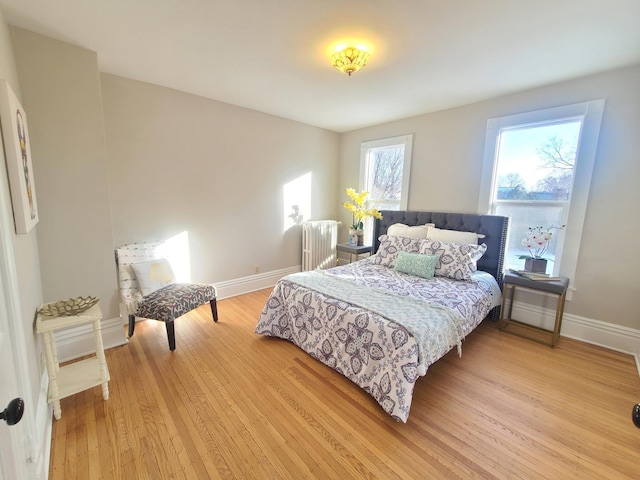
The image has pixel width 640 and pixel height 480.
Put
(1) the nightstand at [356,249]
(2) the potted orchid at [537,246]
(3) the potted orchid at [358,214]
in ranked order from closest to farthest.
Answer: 1. (2) the potted orchid at [537,246]
2. (1) the nightstand at [356,249]
3. (3) the potted orchid at [358,214]

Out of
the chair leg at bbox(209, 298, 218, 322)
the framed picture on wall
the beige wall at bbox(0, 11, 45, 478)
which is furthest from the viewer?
the chair leg at bbox(209, 298, 218, 322)

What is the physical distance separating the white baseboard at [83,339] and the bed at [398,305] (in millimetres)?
1242

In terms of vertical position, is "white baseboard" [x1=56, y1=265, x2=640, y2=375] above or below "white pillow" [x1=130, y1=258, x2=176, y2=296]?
below

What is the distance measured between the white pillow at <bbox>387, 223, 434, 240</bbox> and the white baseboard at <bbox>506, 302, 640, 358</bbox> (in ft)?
4.08

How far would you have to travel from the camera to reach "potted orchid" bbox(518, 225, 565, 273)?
2668 mm

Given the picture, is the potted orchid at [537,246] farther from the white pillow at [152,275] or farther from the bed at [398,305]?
the white pillow at [152,275]

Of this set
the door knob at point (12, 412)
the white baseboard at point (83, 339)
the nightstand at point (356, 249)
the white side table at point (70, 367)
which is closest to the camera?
the door knob at point (12, 412)

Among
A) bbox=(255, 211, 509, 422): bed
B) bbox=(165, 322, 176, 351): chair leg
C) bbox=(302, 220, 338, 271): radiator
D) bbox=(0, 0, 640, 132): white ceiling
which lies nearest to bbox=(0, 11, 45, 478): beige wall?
bbox=(0, 0, 640, 132): white ceiling

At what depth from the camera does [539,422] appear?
168 centimetres

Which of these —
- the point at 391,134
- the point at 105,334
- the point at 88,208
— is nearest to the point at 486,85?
the point at 391,134

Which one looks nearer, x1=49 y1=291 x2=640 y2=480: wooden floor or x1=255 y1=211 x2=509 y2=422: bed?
x1=49 y1=291 x2=640 y2=480: wooden floor

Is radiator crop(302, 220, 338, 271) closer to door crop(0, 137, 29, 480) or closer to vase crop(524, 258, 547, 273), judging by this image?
vase crop(524, 258, 547, 273)

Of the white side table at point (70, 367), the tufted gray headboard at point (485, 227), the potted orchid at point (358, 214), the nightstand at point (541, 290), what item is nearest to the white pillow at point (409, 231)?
the tufted gray headboard at point (485, 227)

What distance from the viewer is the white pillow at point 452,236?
297cm
